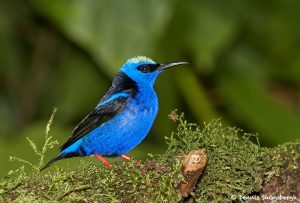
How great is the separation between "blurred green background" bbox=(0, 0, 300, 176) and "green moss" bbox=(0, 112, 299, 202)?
1789mm

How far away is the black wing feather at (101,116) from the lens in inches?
185

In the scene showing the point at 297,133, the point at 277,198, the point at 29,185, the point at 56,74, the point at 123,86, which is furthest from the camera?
the point at 56,74

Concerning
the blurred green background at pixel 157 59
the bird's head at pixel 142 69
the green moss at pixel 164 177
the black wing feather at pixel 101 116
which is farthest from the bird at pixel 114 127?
the blurred green background at pixel 157 59

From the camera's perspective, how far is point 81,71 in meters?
7.62

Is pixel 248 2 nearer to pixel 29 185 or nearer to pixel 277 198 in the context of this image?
pixel 277 198

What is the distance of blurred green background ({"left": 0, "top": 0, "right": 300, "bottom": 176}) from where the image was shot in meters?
5.86

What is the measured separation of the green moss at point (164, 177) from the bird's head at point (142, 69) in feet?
3.28

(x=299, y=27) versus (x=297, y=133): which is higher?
(x=299, y=27)

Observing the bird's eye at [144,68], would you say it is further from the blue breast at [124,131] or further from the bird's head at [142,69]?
the blue breast at [124,131]

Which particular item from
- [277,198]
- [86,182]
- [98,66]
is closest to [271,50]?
[98,66]

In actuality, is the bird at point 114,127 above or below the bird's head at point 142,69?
below

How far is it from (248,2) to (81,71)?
6.89 feet

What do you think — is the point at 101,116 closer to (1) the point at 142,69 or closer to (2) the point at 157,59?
(1) the point at 142,69

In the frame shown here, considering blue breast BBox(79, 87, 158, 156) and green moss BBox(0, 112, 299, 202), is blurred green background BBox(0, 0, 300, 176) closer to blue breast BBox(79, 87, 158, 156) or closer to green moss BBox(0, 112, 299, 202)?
blue breast BBox(79, 87, 158, 156)
